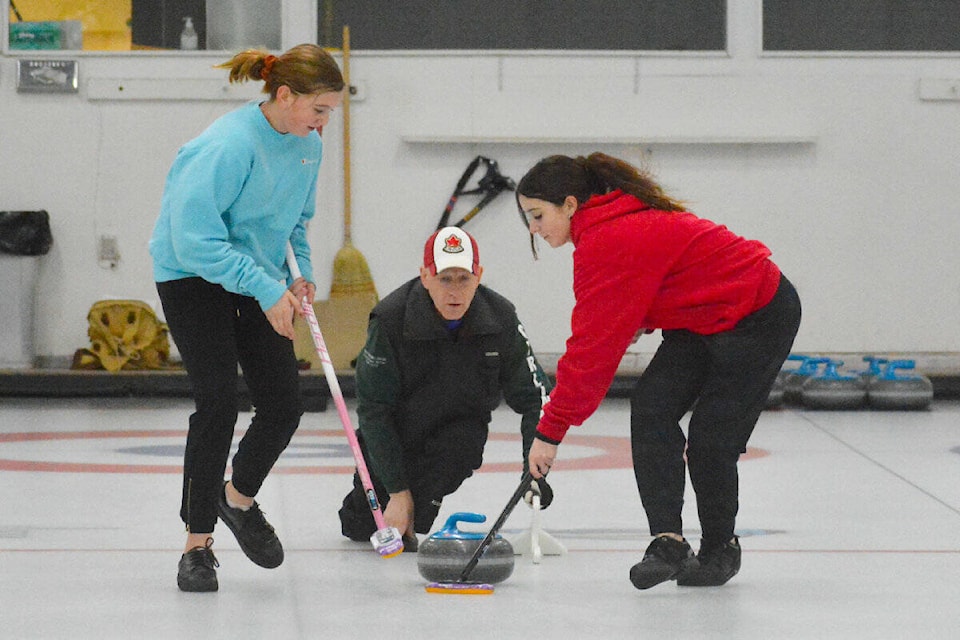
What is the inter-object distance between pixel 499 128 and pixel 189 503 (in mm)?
4914

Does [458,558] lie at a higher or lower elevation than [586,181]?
lower

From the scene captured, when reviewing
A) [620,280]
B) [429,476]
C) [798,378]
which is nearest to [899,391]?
[798,378]

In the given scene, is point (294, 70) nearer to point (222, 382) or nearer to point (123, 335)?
point (222, 382)

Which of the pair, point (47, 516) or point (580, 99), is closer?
point (47, 516)

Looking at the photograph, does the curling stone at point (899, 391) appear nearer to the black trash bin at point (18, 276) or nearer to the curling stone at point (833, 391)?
the curling stone at point (833, 391)

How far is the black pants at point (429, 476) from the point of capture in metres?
3.91

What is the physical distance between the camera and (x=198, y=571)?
3.32 meters

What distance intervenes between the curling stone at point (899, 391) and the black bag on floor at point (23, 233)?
4.55m

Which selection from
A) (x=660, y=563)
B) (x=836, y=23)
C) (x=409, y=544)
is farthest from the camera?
(x=836, y=23)

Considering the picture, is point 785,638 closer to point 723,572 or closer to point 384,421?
point 723,572

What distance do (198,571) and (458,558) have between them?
61 cm

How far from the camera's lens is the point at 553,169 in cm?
322

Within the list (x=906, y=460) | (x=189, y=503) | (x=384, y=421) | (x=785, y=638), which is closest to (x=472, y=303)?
(x=384, y=421)

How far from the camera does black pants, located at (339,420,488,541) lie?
391 cm
